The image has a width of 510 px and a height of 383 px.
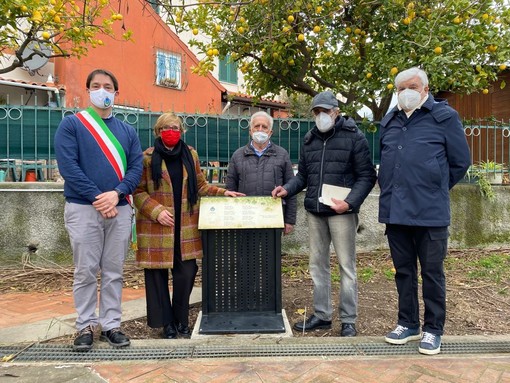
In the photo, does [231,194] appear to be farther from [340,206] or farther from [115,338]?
[115,338]

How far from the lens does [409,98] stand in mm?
3254

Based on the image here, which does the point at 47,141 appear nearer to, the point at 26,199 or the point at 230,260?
the point at 26,199

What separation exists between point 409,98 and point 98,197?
2317mm

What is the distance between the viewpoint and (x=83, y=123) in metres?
3.24

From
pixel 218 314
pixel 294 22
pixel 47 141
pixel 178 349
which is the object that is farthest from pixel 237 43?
pixel 178 349

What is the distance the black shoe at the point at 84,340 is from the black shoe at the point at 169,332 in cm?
64

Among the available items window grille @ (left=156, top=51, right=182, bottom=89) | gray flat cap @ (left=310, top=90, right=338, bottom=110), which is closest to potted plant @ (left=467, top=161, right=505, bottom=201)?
gray flat cap @ (left=310, top=90, right=338, bottom=110)

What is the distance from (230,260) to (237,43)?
3.42 metres

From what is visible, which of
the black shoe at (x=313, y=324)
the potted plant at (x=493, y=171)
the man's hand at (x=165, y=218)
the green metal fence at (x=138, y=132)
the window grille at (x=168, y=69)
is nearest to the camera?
the man's hand at (x=165, y=218)

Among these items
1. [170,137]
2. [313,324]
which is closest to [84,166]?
[170,137]

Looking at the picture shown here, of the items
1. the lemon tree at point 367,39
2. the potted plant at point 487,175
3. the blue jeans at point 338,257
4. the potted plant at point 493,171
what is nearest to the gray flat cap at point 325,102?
the blue jeans at point 338,257

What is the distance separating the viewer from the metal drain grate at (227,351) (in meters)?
3.18

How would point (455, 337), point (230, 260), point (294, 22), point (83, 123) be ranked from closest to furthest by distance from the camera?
point (83, 123), point (455, 337), point (230, 260), point (294, 22)

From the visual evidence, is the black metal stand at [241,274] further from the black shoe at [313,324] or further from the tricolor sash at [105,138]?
the tricolor sash at [105,138]
